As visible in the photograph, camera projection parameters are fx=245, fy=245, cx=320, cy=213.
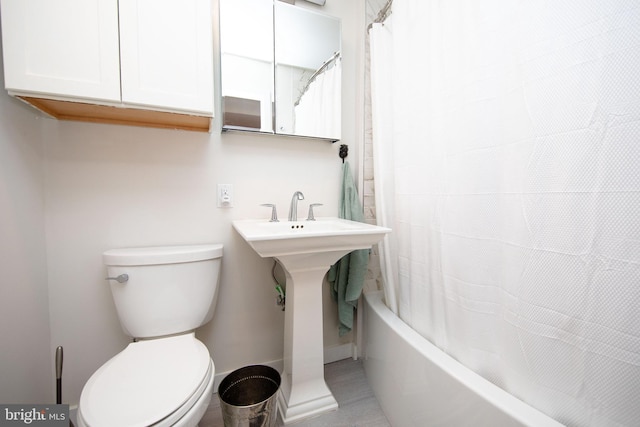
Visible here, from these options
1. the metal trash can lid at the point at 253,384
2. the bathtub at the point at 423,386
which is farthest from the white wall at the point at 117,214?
the bathtub at the point at 423,386

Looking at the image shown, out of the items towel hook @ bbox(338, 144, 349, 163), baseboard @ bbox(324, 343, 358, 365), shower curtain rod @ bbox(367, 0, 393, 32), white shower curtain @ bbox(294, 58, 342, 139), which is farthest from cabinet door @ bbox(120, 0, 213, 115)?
baseboard @ bbox(324, 343, 358, 365)

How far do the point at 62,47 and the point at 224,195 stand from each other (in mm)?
740

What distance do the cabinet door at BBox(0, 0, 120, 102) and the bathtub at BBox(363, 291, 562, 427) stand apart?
4.82 feet

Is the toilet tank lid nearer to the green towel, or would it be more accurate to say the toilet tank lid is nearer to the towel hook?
the green towel

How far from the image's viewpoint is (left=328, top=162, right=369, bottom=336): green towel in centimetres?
135

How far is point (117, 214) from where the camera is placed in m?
1.12

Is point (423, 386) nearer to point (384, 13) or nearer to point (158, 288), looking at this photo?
point (158, 288)

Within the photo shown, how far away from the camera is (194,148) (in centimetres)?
121

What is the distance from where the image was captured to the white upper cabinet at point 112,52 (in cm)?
79

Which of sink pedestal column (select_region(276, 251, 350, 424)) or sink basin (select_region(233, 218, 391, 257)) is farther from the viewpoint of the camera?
sink pedestal column (select_region(276, 251, 350, 424))

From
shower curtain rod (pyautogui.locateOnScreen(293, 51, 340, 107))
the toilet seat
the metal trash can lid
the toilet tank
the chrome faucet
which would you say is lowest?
the metal trash can lid

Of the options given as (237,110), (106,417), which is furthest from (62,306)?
(237,110)

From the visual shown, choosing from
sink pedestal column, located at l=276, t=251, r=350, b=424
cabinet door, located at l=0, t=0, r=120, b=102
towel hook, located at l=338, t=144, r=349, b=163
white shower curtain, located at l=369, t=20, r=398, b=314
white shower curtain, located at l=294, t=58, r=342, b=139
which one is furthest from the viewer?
towel hook, located at l=338, t=144, r=349, b=163

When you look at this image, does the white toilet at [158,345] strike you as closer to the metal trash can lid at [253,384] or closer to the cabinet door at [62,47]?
the metal trash can lid at [253,384]
